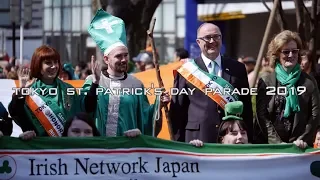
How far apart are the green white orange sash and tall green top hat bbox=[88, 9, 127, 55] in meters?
0.59

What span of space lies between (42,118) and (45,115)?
31 millimetres

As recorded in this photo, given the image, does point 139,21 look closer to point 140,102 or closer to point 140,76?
point 140,76

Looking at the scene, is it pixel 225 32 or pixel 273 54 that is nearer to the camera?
pixel 273 54

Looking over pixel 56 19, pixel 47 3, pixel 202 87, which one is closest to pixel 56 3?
pixel 47 3

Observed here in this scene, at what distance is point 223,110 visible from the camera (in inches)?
289

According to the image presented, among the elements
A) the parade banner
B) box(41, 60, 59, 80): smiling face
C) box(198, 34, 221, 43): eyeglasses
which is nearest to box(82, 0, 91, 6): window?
box(198, 34, 221, 43): eyeglasses

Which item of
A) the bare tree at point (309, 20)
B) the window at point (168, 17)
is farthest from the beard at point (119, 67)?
the window at point (168, 17)

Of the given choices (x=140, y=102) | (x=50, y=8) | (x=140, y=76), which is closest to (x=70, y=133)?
(x=140, y=102)

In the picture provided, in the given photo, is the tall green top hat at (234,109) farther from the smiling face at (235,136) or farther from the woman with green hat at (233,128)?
the smiling face at (235,136)

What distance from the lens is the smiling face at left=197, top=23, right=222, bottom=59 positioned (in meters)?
7.24

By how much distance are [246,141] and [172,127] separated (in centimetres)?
107

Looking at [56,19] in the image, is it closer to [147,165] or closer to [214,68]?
[214,68]

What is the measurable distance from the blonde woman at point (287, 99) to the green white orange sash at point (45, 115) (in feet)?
4.99

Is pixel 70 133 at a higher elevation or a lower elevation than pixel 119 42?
lower
